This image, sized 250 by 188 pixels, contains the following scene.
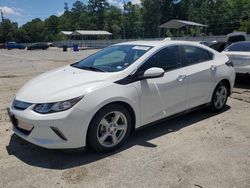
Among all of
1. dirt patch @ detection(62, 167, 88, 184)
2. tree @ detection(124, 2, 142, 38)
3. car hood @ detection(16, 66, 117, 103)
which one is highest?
tree @ detection(124, 2, 142, 38)

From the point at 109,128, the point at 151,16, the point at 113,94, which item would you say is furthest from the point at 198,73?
the point at 151,16

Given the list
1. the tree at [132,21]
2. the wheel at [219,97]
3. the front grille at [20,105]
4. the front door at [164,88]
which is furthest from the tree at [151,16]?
the front grille at [20,105]

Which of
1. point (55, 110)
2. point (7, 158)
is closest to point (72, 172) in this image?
point (55, 110)

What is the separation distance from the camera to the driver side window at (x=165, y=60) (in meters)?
4.92

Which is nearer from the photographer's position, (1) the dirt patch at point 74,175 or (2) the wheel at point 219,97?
(1) the dirt patch at point 74,175

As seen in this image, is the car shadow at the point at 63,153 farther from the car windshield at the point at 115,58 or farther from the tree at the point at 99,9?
the tree at the point at 99,9

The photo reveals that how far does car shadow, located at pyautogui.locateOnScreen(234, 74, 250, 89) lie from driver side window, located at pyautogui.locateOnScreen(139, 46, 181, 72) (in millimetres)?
4378

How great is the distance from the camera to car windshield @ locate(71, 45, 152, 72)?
4881mm

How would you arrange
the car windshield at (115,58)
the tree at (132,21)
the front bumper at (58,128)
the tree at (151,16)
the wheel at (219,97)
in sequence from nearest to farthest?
the front bumper at (58,128) < the car windshield at (115,58) < the wheel at (219,97) < the tree at (151,16) < the tree at (132,21)

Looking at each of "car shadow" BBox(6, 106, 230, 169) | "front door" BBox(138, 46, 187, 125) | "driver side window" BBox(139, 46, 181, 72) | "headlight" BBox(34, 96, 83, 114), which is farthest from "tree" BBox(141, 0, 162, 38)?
"headlight" BBox(34, 96, 83, 114)

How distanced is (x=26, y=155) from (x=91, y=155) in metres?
0.93

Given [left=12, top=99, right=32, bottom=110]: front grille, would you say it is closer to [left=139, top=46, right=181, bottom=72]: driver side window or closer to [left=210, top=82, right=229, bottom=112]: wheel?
[left=139, top=46, right=181, bottom=72]: driver side window

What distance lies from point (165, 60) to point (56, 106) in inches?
82.9

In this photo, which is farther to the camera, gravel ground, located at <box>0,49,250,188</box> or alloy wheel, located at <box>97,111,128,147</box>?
alloy wheel, located at <box>97,111,128,147</box>
